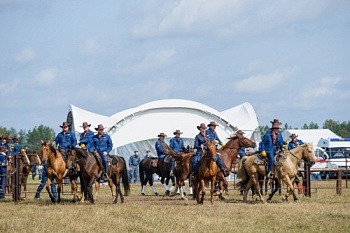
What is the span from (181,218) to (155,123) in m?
30.4

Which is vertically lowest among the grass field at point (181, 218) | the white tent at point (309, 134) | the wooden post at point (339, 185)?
the grass field at point (181, 218)

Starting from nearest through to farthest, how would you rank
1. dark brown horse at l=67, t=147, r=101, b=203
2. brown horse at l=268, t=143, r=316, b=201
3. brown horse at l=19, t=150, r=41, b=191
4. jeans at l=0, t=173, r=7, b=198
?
1. dark brown horse at l=67, t=147, r=101, b=203
2. brown horse at l=268, t=143, r=316, b=201
3. jeans at l=0, t=173, r=7, b=198
4. brown horse at l=19, t=150, r=41, b=191

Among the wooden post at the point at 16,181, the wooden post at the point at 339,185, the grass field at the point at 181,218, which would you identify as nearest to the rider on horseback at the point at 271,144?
the grass field at the point at 181,218

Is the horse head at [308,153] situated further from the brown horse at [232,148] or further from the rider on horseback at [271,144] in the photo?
the brown horse at [232,148]

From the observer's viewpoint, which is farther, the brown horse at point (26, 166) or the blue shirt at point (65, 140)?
the brown horse at point (26, 166)

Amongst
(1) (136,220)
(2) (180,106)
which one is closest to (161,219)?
(1) (136,220)

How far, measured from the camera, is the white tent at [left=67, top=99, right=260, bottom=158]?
46.4m

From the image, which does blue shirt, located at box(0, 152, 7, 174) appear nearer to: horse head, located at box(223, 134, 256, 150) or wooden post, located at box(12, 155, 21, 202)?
wooden post, located at box(12, 155, 21, 202)

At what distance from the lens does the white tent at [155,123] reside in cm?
4641

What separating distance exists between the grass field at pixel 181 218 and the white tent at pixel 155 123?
24.9 metres

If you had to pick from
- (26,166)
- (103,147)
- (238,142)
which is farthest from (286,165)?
(26,166)

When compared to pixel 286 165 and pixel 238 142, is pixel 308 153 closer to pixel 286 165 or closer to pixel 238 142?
pixel 286 165

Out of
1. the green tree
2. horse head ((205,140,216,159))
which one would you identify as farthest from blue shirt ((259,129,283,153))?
the green tree

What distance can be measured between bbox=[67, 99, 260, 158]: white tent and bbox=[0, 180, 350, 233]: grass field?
980 inches
